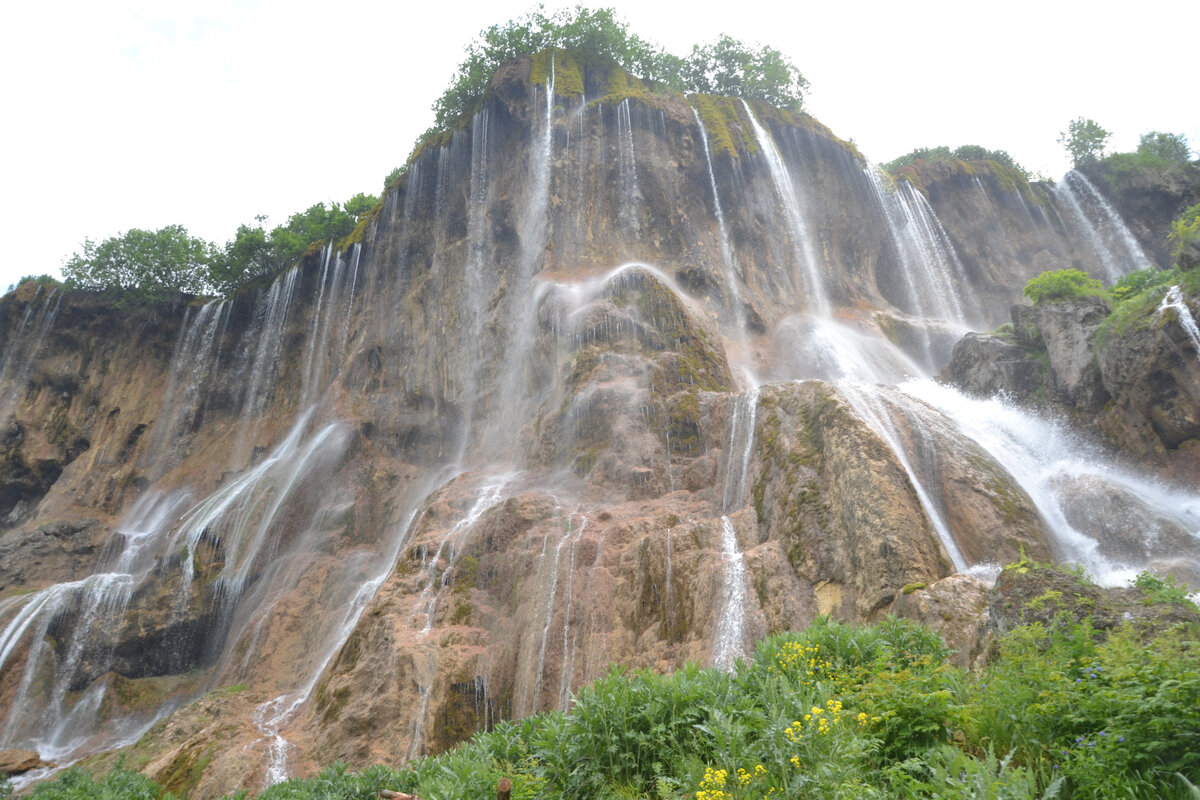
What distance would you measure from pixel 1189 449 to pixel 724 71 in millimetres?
31107

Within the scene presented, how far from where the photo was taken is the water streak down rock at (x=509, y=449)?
12.7 meters

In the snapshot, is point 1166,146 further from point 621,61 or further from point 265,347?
point 265,347

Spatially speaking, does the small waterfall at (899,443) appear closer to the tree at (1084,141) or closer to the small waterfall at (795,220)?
the small waterfall at (795,220)

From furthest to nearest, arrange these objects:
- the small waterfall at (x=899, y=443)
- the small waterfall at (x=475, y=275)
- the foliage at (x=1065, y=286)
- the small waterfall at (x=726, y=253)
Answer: the small waterfall at (x=726, y=253)
the small waterfall at (x=475, y=275)
the foliage at (x=1065, y=286)
the small waterfall at (x=899, y=443)

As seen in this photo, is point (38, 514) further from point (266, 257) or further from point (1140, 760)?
point (1140, 760)

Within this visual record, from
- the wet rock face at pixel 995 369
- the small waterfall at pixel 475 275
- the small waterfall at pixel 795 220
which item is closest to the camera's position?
the wet rock face at pixel 995 369

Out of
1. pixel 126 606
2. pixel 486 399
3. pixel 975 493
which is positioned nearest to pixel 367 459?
pixel 486 399

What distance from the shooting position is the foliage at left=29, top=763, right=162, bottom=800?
34.7 feet

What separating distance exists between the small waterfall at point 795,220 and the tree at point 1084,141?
1712 cm

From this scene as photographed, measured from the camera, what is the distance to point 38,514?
102 feet

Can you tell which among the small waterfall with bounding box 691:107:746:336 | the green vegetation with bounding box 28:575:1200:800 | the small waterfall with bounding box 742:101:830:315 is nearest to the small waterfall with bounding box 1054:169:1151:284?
the small waterfall with bounding box 742:101:830:315

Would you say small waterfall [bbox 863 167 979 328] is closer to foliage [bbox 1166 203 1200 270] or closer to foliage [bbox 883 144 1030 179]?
foliage [bbox 883 144 1030 179]

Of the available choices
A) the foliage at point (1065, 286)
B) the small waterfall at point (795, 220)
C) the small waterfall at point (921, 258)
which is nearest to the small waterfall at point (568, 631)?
the foliage at point (1065, 286)

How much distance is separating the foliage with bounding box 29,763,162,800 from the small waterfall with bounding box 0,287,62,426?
3132 centimetres
